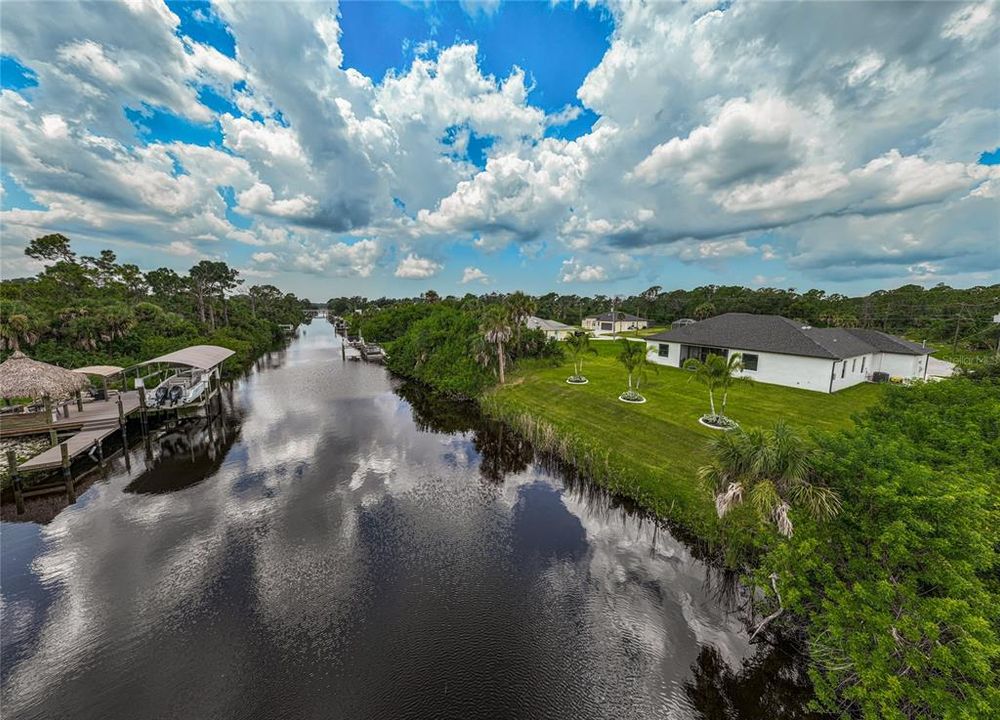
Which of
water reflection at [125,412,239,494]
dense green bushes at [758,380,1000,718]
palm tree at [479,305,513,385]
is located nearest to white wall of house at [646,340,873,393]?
palm tree at [479,305,513,385]

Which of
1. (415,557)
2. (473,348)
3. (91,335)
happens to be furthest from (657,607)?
(91,335)

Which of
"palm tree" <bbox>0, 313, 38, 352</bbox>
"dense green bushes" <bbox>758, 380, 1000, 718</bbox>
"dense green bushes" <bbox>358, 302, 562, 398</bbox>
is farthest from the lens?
"dense green bushes" <bbox>358, 302, 562, 398</bbox>

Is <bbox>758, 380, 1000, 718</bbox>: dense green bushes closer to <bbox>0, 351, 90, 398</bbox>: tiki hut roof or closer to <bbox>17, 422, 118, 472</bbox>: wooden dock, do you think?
<bbox>17, 422, 118, 472</bbox>: wooden dock

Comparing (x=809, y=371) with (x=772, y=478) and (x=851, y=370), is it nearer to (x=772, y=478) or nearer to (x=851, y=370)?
(x=851, y=370)

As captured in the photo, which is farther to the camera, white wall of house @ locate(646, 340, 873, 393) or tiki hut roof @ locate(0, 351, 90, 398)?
white wall of house @ locate(646, 340, 873, 393)

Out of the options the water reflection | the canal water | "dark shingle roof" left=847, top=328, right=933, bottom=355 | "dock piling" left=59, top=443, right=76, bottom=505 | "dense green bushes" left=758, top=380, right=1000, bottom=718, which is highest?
"dark shingle roof" left=847, top=328, right=933, bottom=355

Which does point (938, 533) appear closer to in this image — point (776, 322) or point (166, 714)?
point (166, 714)
